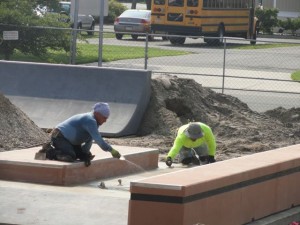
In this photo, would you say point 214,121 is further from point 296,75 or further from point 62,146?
point 296,75

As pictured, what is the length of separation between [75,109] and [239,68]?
8.72 metres

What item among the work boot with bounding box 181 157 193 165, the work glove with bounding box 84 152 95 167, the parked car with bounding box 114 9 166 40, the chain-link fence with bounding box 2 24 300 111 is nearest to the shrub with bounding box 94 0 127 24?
the parked car with bounding box 114 9 166 40

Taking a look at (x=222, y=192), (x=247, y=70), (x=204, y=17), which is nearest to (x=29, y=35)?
(x=247, y=70)

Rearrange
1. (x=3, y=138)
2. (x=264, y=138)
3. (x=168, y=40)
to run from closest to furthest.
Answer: (x=3, y=138), (x=264, y=138), (x=168, y=40)

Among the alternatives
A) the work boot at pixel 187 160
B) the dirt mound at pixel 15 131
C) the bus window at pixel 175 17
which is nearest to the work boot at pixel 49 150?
the dirt mound at pixel 15 131

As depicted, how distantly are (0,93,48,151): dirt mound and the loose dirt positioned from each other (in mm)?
2155

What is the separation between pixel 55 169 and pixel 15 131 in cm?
248

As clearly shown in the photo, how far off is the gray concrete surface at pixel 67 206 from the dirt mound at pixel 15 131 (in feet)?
6.97

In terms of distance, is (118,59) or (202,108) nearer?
(202,108)

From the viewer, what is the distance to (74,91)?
20.1 meters

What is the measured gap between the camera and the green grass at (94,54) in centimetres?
2939

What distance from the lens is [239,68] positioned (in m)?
27.4

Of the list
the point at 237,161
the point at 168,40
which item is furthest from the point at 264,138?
the point at 168,40

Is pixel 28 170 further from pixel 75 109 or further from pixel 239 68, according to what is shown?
pixel 239 68
